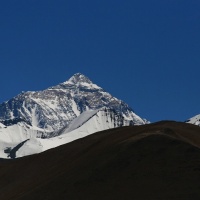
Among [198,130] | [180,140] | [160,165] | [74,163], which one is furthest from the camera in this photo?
[198,130]

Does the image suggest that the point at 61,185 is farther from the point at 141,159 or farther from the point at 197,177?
Result: the point at 197,177

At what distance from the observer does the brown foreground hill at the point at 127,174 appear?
84688mm

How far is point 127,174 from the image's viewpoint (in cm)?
9250

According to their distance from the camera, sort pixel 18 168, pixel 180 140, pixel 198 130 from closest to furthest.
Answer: pixel 180 140 → pixel 198 130 → pixel 18 168

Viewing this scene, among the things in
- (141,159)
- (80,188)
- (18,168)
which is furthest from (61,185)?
(18,168)

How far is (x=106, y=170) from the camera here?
9688cm

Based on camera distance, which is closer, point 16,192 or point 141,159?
point 141,159

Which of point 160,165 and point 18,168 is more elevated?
point 18,168

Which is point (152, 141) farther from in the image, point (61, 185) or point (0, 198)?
point (0, 198)

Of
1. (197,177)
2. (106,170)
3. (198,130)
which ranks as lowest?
(197,177)

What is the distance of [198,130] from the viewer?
12975 centimetres

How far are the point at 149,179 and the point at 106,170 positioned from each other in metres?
10.4

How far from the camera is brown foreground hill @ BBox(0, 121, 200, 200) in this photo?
3334 inches

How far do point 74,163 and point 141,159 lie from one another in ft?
62.5
